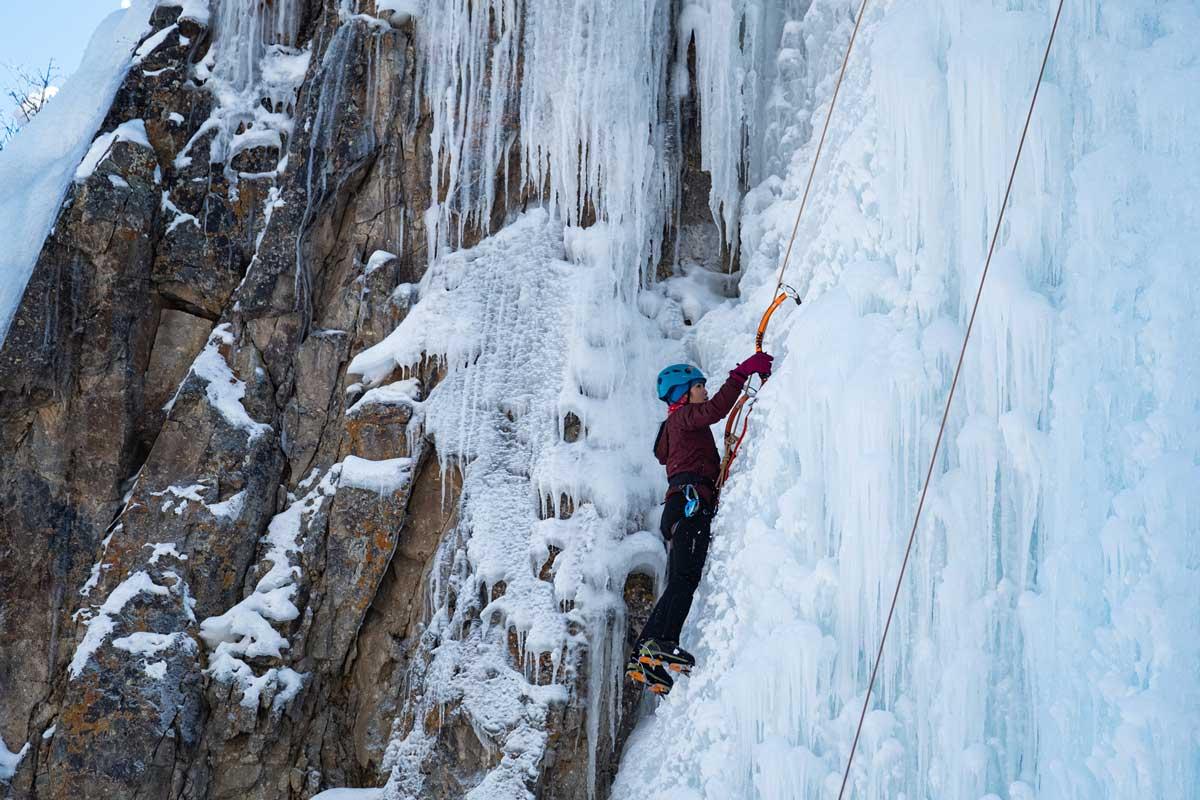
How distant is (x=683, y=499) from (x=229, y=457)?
3.09 meters

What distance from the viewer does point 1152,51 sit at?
4.33 metres

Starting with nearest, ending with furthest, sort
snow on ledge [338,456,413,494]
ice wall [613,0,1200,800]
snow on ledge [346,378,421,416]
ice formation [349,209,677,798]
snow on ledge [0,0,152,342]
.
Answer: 1. ice wall [613,0,1200,800]
2. ice formation [349,209,677,798]
3. snow on ledge [338,456,413,494]
4. snow on ledge [346,378,421,416]
5. snow on ledge [0,0,152,342]

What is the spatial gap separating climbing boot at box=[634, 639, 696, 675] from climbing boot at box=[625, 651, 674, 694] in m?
0.03

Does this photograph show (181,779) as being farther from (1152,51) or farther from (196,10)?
(1152,51)

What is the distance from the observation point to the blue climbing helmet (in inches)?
215

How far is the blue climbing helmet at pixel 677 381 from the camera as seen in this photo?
18.0ft

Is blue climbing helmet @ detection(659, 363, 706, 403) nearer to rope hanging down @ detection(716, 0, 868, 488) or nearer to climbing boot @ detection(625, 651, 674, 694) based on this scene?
rope hanging down @ detection(716, 0, 868, 488)

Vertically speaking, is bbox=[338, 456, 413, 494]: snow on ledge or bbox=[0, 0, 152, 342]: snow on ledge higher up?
bbox=[0, 0, 152, 342]: snow on ledge

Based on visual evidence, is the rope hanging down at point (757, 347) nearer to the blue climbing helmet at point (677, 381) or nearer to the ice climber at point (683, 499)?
the ice climber at point (683, 499)

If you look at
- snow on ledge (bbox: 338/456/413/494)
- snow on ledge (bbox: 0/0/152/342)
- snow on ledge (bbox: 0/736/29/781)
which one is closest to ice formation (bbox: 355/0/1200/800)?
snow on ledge (bbox: 338/456/413/494)

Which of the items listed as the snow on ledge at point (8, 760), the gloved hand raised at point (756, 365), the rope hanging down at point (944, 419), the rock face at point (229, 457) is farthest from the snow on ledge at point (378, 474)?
the rope hanging down at point (944, 419)

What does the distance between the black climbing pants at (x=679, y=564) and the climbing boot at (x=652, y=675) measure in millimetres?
123

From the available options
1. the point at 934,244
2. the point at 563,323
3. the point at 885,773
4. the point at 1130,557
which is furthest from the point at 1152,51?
the point at 563,323

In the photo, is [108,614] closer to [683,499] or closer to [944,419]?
[683,499]
